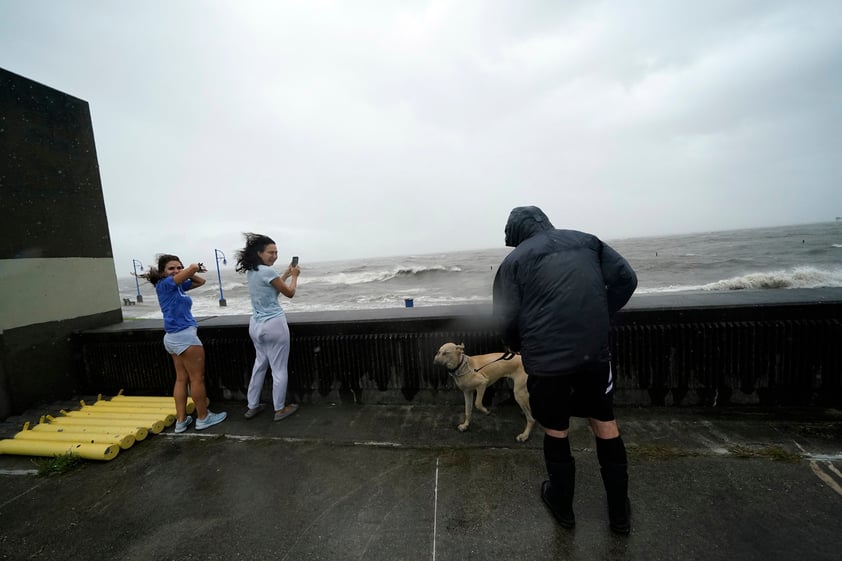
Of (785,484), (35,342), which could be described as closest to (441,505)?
(785,484)

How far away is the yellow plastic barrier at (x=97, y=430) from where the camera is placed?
11.3 feet

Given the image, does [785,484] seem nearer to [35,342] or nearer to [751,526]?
[751,526]

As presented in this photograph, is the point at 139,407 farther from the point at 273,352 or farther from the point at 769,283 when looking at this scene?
the point at 769,283

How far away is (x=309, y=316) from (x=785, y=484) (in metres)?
4.82

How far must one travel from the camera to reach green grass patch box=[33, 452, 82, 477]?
3.04m

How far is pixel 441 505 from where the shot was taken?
2.38 meters

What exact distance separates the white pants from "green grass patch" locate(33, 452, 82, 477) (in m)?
1.53

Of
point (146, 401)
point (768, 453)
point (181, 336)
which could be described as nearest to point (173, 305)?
point (181, 336)

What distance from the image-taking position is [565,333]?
198cm

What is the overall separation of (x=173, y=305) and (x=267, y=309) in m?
0.94

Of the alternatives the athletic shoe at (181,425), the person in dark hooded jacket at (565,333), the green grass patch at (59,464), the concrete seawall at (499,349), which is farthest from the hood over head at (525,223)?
the green grass patch at (59,464)

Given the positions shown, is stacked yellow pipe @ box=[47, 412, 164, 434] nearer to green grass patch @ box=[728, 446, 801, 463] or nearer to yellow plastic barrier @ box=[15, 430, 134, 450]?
yellow plastic barrier @ box=[15, 430, 134, 450]

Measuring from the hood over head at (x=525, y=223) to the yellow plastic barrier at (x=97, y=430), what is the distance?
4189 mm

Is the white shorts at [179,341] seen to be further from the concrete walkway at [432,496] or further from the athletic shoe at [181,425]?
the concrete walkway at [432,496]
